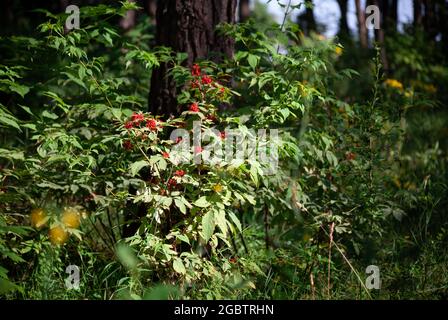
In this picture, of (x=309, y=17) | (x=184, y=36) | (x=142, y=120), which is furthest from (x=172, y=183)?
(x=309, y=17)

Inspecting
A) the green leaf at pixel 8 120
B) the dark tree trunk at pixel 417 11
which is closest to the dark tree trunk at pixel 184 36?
the green leaf at pixel 8 120

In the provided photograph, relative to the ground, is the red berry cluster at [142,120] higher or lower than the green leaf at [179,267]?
higher

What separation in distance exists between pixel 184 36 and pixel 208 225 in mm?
1576

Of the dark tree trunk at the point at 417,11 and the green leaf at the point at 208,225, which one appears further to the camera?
the dark tree trunk at the point at 417,11

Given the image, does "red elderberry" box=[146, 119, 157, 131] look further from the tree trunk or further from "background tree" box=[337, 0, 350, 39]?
"background tree" box=[337, 0, 350, 39]

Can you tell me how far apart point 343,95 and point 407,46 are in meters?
3.75

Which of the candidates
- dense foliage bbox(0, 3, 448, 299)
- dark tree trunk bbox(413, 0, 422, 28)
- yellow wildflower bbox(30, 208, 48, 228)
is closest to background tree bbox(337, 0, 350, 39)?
dark tree trunk bbox(413, 0, 422, 28)

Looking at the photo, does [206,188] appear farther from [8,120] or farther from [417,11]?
[417,11]

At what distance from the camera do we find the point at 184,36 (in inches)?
141

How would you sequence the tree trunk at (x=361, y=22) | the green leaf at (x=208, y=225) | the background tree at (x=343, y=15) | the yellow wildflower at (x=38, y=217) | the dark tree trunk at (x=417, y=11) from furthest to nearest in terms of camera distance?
the background tree at (x=343, y=15) < the dark tree trunk at (x=417, y=11) < the tree trunk at (x=361, y=22) < the yellow wildflower at (x=38, y=217) < the green leaf at (x=208, y=225)

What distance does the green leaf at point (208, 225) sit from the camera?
256 cm

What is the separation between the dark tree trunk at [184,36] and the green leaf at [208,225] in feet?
3.58

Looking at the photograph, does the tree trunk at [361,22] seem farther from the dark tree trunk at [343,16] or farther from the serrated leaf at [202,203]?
the serrated leaf at [202,203]
